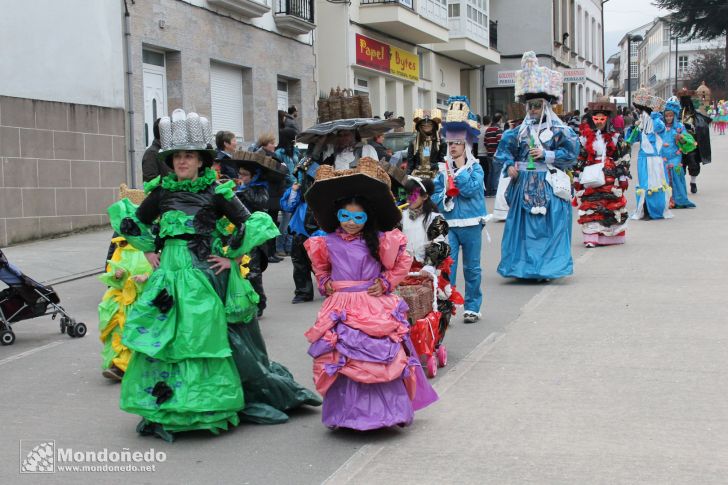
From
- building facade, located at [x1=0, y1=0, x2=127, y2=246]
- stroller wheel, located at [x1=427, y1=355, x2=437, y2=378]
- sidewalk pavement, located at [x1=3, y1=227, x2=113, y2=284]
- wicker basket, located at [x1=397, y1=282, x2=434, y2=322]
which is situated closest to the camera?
wicker basket, located at [x1=397, y1=282, x2=434, y2=322]

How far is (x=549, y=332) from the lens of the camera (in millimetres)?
8531

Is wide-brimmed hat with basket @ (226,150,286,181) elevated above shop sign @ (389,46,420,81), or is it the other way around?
shop sign @ (389,46,420,81)

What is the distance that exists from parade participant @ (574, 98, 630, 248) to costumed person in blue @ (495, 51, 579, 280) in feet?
11.4

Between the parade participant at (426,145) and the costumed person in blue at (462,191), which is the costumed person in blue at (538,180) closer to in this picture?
the parade participant at (426,145)

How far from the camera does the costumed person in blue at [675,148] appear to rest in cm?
1902

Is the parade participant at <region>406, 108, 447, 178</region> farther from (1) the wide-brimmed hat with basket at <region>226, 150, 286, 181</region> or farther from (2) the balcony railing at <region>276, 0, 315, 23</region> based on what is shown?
(2) the balcony railing at <region>276, 0, 315, 23</region>

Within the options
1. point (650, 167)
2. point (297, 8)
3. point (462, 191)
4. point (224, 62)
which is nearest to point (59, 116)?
point (224, 62)

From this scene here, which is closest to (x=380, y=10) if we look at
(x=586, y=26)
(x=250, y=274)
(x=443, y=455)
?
(x=250, y=274)

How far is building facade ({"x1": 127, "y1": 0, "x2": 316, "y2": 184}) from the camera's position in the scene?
18422 mm

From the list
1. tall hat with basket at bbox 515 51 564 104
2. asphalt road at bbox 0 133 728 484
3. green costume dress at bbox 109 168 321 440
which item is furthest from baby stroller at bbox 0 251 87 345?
tall hat with basket at bbox 515 51 564 104

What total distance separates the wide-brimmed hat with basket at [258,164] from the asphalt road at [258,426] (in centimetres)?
143

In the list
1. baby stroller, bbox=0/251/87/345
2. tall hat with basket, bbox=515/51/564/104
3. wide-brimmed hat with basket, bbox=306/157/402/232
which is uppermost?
tall hat with basket, bbox=515/51/564/104

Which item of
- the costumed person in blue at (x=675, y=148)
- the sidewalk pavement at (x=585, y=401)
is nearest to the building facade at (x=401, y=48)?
the costumed person in blue at (x=675, y=148)

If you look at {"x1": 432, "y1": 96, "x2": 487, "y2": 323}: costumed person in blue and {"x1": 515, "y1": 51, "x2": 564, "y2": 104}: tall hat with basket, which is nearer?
{"x1": 432, "y1": 96, "x2": 487, "y2": 323}: costumed person in blue
